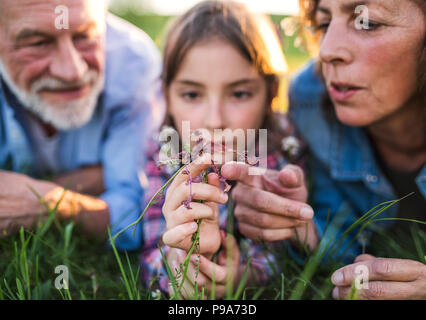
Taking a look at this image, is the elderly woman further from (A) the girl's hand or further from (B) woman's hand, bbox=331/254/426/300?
(A) the girl's hand

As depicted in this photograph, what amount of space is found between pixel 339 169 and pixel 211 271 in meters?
1.29

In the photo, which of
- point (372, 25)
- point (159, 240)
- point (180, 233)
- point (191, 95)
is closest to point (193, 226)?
point (180, 233)

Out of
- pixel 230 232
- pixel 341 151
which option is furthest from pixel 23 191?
pixel 341 151

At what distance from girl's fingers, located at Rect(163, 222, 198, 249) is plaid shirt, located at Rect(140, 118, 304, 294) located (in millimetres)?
203

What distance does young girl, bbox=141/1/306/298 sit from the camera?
1.57 metres

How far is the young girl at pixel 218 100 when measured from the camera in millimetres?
1567

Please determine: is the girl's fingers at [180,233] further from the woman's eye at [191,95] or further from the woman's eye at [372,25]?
the woman's eye at [372,25]

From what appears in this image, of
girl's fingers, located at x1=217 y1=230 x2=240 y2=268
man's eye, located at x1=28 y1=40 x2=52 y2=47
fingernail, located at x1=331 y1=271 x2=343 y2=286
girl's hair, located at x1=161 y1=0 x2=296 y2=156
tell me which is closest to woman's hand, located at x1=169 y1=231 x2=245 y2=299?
girl's fingers, located at x1=217 y1=230 x2=240 y2=268

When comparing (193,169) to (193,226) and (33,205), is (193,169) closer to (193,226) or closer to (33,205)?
(193,226)

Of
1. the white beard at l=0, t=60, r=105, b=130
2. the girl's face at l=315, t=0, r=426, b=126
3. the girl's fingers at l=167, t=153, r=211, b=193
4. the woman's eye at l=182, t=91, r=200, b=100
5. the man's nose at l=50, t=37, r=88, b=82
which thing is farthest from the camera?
the white beard at l=0, t=60, r=105, b=130

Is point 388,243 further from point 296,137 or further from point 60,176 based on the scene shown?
point 60,176

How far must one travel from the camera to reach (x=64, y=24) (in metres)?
2.20

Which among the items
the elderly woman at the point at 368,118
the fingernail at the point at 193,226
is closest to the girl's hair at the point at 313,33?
the elderly woman at the point at 368,118
